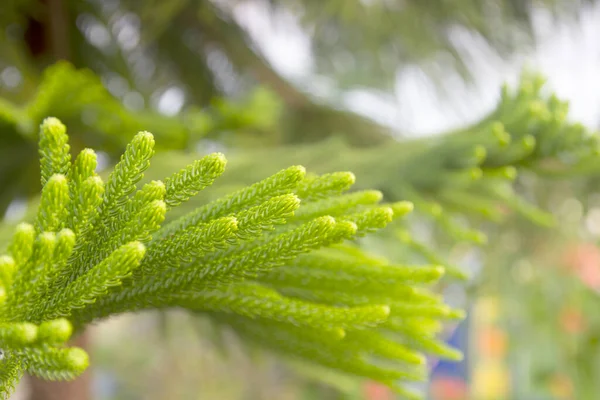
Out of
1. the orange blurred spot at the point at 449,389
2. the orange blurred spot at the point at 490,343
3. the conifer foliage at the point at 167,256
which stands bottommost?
the conifer foliage at the point at 167,256

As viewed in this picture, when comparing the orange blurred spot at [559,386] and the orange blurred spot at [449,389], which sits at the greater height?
the orange blurred spot at [449,389]

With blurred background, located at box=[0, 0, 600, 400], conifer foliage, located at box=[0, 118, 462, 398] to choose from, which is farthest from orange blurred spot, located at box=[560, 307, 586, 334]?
conifer foliage, located at box=[0, 118, 462, 398]

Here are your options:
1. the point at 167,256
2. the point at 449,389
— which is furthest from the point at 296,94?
the point at 449,389

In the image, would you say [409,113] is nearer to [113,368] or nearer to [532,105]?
[532,105]

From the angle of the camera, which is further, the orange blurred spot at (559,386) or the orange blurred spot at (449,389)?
the orange blurred spot at (449,389)

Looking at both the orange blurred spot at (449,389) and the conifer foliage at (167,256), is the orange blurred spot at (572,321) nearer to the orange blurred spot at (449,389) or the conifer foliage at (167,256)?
the conifer foliage at (167,256)

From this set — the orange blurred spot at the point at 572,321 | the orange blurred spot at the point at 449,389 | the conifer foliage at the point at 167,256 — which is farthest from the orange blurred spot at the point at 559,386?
the conifer foliage at the point at 167,256
